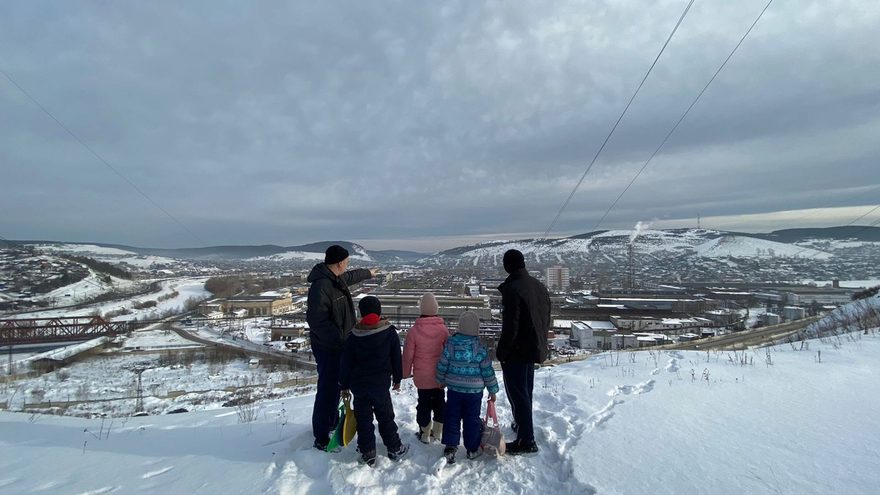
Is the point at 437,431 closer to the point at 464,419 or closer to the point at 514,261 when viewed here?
the point at 464,419

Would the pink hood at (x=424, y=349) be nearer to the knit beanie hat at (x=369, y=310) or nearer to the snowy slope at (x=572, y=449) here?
the knit beanie hat at (x=369, y=310)

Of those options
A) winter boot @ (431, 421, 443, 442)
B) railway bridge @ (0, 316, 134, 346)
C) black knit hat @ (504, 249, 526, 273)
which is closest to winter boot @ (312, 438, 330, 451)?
winter boot @ (431, 421, 443, 442)

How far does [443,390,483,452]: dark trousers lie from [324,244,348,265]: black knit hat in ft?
5.09

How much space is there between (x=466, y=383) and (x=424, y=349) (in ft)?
1.63

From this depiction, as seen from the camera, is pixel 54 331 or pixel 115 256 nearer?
pixel 54 331

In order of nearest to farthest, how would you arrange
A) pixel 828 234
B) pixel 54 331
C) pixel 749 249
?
pixel 54 331 < pixel 828 234 < pixel 749 249

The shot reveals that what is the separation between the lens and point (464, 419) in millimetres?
3111

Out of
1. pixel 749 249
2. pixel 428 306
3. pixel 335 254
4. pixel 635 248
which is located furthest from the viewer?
pixel 635 248

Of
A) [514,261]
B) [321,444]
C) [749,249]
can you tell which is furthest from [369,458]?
[749,249]

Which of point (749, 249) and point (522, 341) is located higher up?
point (522, 341)

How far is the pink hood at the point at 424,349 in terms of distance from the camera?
3312 mm

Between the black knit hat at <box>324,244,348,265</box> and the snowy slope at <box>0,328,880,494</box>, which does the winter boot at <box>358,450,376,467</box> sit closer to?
the snowy slope at <box>0,328,880,494</box>

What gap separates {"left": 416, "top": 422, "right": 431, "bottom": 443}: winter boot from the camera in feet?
11.0

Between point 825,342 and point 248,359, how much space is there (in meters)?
23.5
